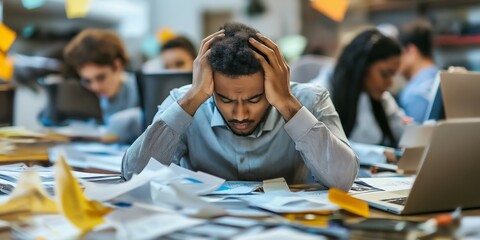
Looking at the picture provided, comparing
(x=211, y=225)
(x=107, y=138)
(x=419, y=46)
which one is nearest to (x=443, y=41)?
(x=419, y=46)

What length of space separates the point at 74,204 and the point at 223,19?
504 centimetres

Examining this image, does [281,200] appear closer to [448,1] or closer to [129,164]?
[129,164]

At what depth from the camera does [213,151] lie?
1.46m

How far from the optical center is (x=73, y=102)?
293 centimetres

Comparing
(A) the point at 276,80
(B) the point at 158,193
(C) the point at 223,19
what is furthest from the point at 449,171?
(C) the point at 223,19

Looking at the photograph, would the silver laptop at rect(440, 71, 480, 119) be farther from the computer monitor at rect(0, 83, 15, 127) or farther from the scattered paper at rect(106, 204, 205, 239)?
the computer monitor at rect(0, 83, 15, 127)

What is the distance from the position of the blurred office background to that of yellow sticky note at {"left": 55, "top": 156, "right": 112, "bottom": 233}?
2.96 metres

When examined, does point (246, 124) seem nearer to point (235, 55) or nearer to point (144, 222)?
point (235, 55)

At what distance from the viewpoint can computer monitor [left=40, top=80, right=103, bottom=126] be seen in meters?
2.91

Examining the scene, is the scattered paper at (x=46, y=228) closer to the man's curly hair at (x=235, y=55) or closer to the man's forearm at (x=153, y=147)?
the man's forearm at (x=153, y=147)

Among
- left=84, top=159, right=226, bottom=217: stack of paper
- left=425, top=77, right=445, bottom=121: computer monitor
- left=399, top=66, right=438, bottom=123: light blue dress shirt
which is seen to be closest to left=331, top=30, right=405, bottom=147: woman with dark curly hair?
left=399, top=66, right=438, bottom=123: light blue dress shirt

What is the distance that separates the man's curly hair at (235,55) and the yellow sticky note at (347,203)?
0.36m

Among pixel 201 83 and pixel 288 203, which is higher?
pixel 201 83

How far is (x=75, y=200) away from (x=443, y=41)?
412 centimetres
